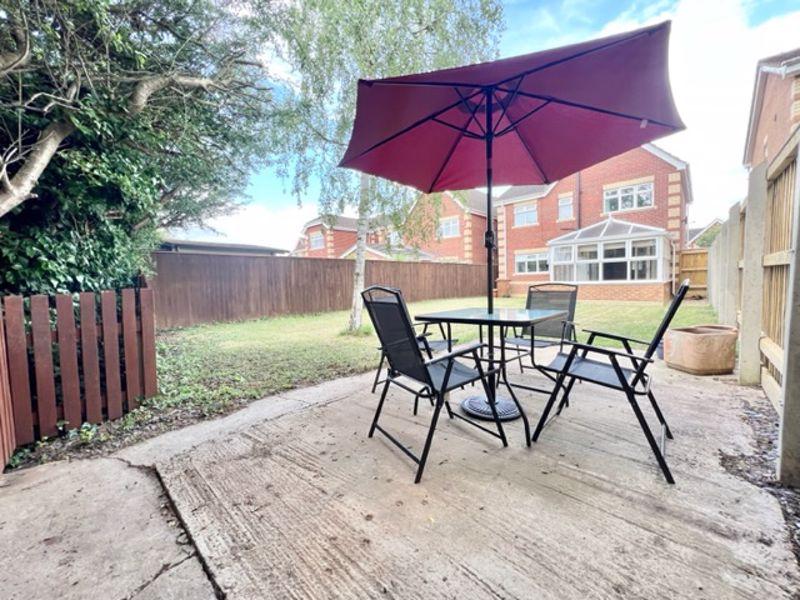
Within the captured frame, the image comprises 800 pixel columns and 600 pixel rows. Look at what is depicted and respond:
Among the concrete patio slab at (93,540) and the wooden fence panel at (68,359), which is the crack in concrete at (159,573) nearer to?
the concrete patio slab at (93,540)

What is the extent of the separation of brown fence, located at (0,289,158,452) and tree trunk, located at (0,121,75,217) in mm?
655

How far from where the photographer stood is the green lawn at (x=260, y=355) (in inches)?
129

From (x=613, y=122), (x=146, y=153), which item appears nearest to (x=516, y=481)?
(x=613, y=122)

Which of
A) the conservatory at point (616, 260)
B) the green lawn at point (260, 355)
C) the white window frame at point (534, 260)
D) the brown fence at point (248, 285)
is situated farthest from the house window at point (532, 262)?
the green lawn at point (260, 355)

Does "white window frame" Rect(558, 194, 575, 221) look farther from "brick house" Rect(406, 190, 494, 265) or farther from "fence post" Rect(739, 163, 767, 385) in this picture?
"fence post" Rect(739, 163, 767, 385)

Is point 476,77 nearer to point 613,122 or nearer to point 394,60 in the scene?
point 613,122

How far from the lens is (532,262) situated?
16.1 meters

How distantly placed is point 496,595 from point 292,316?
361 inches

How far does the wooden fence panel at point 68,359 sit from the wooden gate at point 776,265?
4.79 metres

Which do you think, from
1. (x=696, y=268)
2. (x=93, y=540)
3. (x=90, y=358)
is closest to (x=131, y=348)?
(x=90, y=358)

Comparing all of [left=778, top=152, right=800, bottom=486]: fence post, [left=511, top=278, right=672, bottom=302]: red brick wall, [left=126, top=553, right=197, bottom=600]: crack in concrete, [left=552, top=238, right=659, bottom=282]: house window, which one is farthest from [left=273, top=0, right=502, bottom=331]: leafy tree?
[left=552, top=238, right=659, bottom=282]: house window

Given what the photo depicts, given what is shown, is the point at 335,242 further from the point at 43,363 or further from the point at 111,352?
the point at 43,363

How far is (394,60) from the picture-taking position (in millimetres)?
5223

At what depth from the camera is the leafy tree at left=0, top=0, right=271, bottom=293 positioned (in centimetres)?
247
